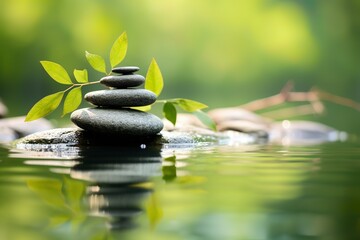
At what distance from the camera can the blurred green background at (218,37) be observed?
1641 centimetres

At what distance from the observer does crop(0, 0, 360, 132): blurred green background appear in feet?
53.8

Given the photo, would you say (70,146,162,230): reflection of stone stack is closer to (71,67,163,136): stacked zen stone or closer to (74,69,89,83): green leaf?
(71,67,163,136): stacked zen stone

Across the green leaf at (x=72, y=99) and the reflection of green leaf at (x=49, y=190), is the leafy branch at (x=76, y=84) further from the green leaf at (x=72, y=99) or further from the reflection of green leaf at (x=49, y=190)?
the reflection of green leaf at (x=49, y=190)

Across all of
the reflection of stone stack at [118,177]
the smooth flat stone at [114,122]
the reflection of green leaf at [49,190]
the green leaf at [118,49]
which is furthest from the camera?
the green leaf at [118,49]

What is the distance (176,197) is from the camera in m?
1.81

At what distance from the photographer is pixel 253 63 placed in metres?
17.6

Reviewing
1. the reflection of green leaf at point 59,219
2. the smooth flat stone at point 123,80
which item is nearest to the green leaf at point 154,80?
the smooth flat stone at point 123,80

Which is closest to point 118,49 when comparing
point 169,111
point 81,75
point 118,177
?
point 81,75

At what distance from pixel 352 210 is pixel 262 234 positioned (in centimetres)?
40

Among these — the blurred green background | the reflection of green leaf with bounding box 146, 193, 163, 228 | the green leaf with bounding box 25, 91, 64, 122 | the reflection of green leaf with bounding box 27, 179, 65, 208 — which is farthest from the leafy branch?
the blurred green background

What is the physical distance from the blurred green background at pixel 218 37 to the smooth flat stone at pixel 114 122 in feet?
41.8

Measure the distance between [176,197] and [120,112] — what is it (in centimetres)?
183

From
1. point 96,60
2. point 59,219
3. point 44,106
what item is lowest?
point 59,219

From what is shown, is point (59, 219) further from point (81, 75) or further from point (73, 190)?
point (81, 75)
